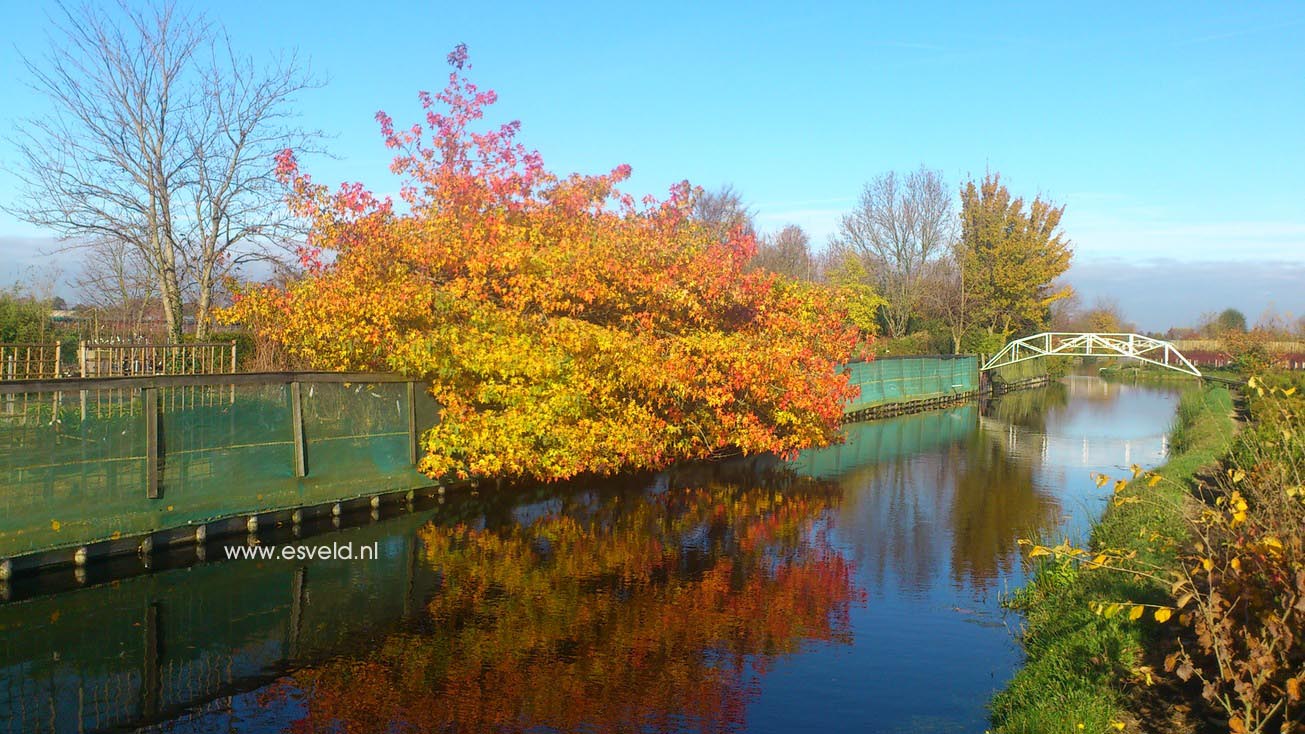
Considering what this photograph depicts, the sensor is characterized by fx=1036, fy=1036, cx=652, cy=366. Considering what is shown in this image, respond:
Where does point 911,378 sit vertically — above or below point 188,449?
above

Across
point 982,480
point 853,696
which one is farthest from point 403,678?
point 982,480

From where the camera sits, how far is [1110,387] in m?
67.4

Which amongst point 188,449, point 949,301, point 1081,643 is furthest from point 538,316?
point 949,301

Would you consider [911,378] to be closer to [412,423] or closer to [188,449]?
[412,423]

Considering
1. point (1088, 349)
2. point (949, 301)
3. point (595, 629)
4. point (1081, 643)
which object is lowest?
point (595, 629)

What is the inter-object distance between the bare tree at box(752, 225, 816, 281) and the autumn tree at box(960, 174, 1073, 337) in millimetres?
10458

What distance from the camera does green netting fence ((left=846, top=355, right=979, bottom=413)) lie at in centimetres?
4012

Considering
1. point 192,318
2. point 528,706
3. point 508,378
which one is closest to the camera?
point 528,706

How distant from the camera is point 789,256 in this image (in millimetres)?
72625

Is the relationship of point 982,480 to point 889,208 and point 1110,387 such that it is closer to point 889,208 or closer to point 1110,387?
point 889,208

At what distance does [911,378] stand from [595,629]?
37.2 m

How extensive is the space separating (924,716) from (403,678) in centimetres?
460

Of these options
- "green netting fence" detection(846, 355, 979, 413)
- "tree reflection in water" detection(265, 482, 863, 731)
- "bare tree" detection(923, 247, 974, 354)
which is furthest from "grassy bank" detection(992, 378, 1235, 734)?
"bare tree" detection(923, 247, 974, 354)

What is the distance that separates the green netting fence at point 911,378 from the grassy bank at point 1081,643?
22.6m
